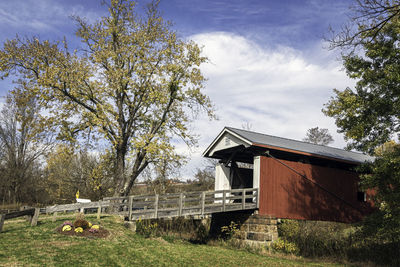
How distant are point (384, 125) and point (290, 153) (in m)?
5.03

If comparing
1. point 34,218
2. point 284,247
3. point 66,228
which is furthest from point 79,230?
point 284,247

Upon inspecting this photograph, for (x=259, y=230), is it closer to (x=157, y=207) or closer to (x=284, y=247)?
(x=284, y=247)

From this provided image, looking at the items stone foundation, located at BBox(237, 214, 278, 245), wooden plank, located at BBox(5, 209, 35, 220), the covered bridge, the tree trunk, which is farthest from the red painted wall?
wooden plank, located at BBox(5, 209, 35, 220)

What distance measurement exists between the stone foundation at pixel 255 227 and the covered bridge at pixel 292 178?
19.7 inches

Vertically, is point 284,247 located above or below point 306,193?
below

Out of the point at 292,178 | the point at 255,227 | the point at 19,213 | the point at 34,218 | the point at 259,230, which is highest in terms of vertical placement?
the point at 292,178

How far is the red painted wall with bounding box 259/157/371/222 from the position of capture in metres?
16.9

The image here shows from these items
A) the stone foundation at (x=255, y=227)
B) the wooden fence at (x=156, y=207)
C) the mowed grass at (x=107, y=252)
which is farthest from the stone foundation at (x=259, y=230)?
the mowed grass at (x=107, y=252)

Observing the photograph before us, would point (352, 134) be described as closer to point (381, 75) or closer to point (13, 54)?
point (381, 75)

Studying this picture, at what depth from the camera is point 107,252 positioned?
1100cm

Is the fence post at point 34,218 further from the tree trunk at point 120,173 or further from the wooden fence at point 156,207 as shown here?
the tree trunk at point 120,173

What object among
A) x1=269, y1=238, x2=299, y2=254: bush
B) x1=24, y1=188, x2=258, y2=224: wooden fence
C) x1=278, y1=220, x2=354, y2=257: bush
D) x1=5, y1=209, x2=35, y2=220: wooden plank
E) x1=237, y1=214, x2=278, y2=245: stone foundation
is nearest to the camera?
x1=5, y1=209, x2=35, y2=220: wooden plank

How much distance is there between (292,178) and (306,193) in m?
1.21

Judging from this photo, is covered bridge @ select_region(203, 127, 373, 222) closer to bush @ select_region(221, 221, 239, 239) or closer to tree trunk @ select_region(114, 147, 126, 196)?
bush @ select_region(221, 221, 239, 239)
